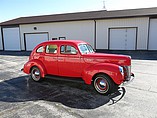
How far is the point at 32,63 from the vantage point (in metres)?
6.09

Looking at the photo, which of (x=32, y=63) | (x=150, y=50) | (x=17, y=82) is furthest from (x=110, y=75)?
(x=150, y=50)

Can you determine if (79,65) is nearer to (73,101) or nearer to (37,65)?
(73,101)

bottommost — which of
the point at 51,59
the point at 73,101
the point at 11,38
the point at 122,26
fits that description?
the point at 73,101

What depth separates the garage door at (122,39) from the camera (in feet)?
50.0

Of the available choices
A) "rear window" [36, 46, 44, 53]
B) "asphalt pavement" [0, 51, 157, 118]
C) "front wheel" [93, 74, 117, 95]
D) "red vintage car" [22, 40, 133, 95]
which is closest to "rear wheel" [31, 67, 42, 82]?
"red vintage car" [22, 40, 133, 95]

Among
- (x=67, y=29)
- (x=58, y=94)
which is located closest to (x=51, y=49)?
(x=58, y=94)

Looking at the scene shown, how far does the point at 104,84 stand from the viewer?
4617 millimetres

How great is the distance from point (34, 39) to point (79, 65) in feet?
51.4

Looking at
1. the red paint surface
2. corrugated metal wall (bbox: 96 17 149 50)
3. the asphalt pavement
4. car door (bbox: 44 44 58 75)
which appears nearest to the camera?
the asphalt pavement

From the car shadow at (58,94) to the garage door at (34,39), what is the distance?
44.0 feet

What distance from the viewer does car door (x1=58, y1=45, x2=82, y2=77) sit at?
204 inches

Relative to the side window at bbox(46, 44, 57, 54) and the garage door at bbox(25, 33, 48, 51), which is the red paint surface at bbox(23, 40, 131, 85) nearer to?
the side window at bbox(46, 44, 57, 54)

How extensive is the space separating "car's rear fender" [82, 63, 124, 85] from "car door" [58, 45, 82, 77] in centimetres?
45

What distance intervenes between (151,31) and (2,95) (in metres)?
14.7
